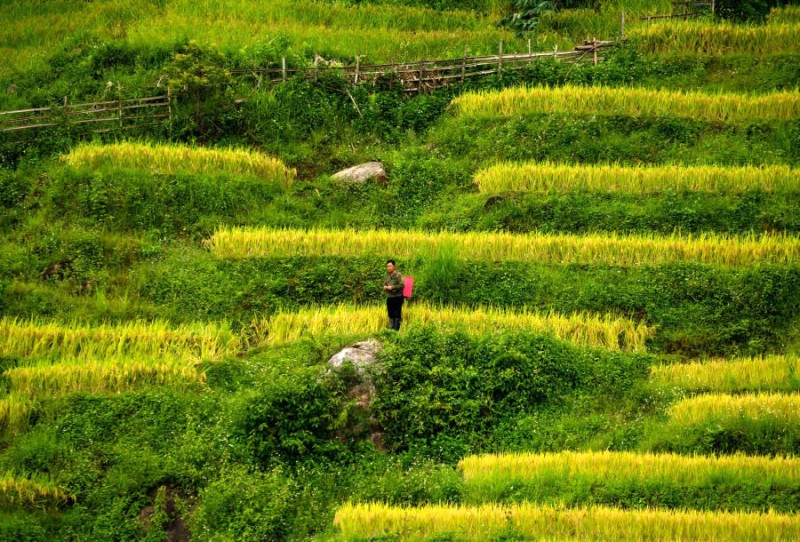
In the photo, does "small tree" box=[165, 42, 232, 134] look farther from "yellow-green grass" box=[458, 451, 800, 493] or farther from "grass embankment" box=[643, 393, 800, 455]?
"grass embankment" box=[643, 393, 800, 455]

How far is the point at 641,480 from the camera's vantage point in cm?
1357

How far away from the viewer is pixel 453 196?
22234 mm

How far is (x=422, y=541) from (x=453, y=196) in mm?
10557

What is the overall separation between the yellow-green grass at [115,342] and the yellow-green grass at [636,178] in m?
6.69

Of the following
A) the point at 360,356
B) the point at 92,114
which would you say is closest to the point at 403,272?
the point at 360,356

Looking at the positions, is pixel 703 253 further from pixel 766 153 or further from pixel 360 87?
pixel 360 87

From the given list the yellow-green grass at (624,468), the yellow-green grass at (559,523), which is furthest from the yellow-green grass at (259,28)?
the yellow-green grass at (559,523)

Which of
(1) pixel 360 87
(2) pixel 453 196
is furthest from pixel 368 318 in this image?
(1) pixel 360 87

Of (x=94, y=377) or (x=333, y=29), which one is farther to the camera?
(x=333, y=29)

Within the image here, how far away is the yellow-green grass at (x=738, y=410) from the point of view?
1455cm

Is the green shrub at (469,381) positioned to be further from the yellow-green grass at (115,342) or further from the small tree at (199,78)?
the small tree at (199,78)

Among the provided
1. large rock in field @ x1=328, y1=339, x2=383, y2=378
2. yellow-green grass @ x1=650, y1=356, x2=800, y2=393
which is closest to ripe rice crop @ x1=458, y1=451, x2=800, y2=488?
yellow-green grass @ x1=650, y1=356, x2=800, y2=393

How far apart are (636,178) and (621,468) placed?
874 cm

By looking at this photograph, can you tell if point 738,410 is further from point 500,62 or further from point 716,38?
point 716,38
